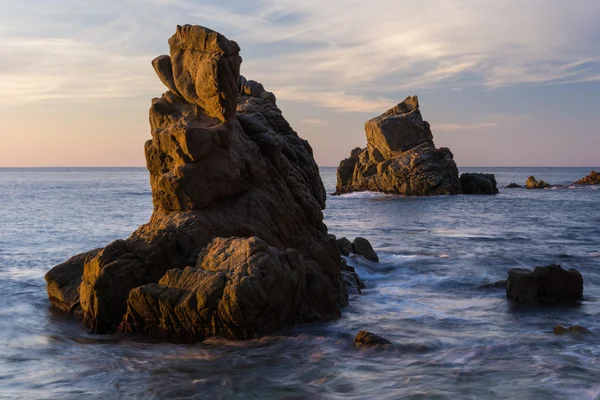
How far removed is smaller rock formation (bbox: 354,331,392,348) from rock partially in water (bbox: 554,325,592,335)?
3818 millimetres

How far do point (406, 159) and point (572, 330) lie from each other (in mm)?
67893

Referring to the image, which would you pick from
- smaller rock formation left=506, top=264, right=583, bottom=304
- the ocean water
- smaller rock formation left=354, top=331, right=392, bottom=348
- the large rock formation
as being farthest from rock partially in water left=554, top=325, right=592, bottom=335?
the large rock formation

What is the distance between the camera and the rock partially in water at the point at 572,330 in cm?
1359

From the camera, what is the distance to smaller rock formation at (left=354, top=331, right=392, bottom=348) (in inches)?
494

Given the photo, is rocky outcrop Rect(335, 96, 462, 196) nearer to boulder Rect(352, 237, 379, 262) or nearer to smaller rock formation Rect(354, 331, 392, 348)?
boulder Rect(352, 237, 379, 262)

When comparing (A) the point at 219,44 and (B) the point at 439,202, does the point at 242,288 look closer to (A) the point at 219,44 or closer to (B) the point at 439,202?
(A) the point at 219,44

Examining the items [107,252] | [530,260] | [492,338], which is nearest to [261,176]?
[107,252]

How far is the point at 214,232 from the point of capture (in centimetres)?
1538

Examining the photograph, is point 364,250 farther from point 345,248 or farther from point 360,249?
point 345,248

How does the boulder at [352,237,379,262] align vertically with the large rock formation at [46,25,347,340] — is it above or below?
below

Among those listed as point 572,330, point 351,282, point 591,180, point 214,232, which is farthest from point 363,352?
point 591,180

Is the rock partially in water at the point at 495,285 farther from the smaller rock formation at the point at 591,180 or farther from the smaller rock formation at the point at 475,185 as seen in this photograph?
the smaller rock formation at the point at 591,180

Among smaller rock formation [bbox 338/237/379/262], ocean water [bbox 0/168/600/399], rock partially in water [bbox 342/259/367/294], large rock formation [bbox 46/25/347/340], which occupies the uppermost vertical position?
large rock formation [bbox 46/25/347/340]

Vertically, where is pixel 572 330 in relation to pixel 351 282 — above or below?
below
